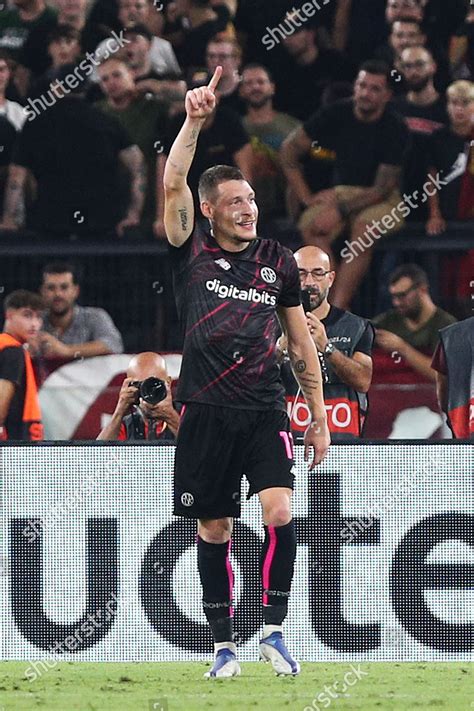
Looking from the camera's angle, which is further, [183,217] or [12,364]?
[12,364]

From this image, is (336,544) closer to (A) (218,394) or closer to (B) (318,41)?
(A) (218,394)

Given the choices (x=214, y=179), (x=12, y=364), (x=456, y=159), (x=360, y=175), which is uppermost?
(x=456, y=159)

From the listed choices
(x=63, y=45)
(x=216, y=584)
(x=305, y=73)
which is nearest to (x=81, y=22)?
(x=63, y=45)

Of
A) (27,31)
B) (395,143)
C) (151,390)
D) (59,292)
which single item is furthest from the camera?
(27,31)

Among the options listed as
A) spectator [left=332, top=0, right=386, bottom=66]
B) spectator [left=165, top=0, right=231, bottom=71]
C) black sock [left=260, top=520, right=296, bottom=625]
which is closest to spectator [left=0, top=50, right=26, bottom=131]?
spectator [left=165, top=0, right=231, bottom=71]

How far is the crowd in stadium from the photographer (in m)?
9.75

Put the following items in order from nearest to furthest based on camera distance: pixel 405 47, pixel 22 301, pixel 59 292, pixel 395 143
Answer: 1. pixel 22 301
2. pixel 59 292
3. pixel 395 143
4. pixel 405 47

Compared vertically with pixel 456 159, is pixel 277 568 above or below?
below

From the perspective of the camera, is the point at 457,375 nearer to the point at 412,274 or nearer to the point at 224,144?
the point at 412,274

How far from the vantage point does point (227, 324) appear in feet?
18.7

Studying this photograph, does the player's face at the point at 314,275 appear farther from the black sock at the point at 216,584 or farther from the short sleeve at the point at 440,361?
the black sock at the point at 216,584

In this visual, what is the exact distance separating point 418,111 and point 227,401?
194 inches

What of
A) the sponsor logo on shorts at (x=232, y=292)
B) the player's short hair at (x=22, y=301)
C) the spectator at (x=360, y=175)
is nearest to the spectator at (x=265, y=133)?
the spectator at (x=360, y=175)

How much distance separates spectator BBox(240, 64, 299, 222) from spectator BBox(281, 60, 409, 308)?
316mm
